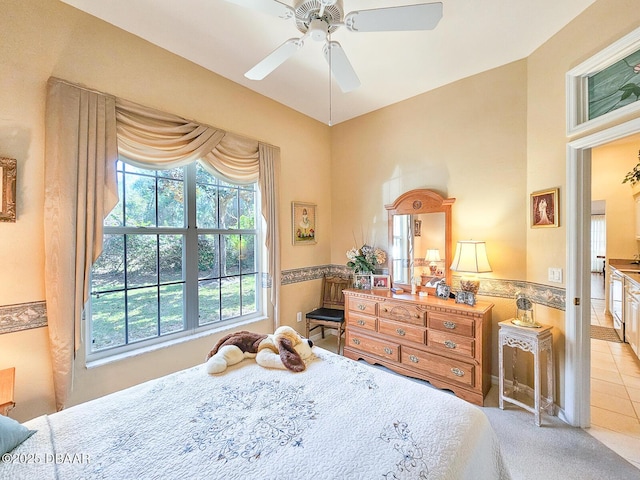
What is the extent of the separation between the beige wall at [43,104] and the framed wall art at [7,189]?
41 mm

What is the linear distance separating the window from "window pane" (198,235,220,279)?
0.03ft

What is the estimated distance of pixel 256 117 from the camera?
298cm

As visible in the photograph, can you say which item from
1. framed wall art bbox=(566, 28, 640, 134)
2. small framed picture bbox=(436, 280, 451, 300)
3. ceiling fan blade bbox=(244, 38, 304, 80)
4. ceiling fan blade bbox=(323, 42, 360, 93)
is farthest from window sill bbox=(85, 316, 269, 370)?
framed wall art bbox=(566, 28, 640, 134)

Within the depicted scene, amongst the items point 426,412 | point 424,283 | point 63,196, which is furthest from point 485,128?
point 63,196

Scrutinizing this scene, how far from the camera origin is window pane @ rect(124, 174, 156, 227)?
2.21 m

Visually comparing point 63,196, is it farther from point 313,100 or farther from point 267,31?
point 313,100

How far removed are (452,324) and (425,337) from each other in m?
0.30

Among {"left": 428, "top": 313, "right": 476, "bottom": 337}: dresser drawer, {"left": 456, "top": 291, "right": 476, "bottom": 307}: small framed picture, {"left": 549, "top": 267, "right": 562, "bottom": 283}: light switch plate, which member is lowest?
{"left": 428, "top": 313, "right": 476, "bottom": 337}: dresser drawer

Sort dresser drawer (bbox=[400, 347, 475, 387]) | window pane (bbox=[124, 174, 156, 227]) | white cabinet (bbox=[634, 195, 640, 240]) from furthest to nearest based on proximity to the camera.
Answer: white cabinet (bbox=[634, 195, 640, 240]), dresser drawer (bbox=[400, 347, 475, 387]), window pane (bbox=[124, 174, 156, 227])

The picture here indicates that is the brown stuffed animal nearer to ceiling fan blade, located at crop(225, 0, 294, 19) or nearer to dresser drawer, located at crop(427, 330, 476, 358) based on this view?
dresser drawer, located at crop(427, 330, 476, 358)

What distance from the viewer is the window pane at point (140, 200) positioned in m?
2.21

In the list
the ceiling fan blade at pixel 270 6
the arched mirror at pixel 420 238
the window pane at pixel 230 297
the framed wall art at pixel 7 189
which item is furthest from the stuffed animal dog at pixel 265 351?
the ceiling fan blade at pixel 270 6

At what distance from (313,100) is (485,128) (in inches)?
73.5

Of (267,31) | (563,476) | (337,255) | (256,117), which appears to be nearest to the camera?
(563,476)
